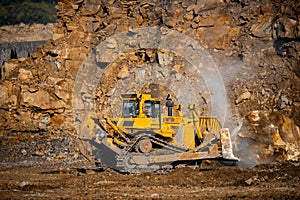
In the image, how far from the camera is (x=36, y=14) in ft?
162

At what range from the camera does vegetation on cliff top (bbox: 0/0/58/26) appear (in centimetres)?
4612

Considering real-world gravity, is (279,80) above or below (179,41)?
below

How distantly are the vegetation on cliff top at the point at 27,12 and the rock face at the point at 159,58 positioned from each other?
2519 centimetres

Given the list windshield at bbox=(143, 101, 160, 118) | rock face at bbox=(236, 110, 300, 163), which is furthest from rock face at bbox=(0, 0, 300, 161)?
windshield at bbox=(143, 101, 160, 118)

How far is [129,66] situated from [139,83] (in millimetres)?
1057

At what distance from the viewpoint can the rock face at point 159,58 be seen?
694 inches

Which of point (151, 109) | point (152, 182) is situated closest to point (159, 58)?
point (151, 109)

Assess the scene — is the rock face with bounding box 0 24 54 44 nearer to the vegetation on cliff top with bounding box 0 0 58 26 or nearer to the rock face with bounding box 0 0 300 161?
the vegetation on cliff top with bounding box 0 0 58 26

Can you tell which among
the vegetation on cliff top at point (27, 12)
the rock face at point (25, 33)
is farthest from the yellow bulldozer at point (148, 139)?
the vegetation on cliff top at point (27, 12)

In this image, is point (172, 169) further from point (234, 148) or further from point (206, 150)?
point (234, 148)

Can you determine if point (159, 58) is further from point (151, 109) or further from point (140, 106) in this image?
point (140, 106)

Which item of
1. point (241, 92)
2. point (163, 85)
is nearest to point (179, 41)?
point (163, 85)

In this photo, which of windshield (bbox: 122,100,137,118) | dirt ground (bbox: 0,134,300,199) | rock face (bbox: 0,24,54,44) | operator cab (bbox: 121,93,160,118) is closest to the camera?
dirt ground (bbox: 0,134,300,199)

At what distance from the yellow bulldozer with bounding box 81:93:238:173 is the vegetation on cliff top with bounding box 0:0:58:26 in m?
35.1
